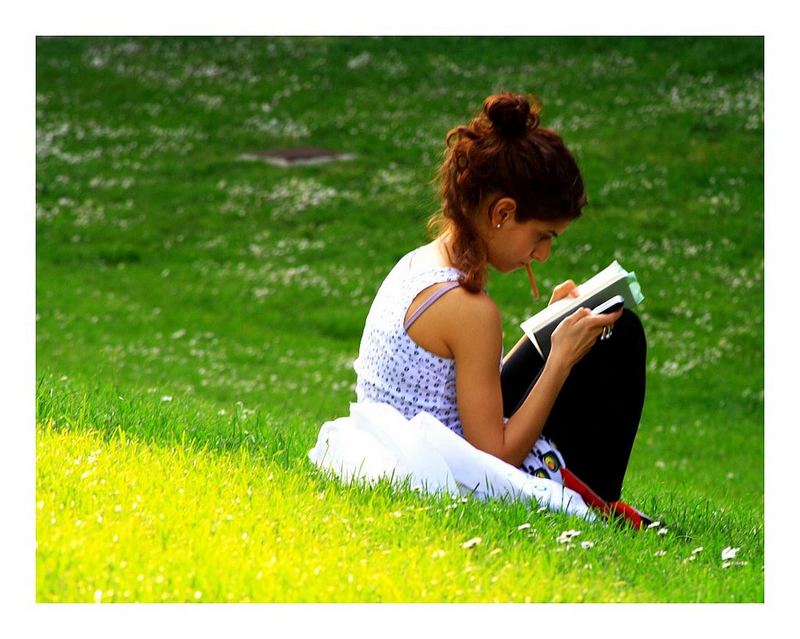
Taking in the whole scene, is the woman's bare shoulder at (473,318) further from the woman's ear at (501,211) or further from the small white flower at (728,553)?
the small white flower at (728,553)

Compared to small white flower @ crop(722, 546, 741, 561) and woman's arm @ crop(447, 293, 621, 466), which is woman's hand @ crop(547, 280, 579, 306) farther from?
small white flower @ crop(722, 546, 741, 561)

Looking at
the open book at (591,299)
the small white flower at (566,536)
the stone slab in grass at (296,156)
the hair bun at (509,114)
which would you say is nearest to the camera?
the small white flower at (566,536)

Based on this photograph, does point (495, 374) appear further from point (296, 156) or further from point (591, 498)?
point (296, 156)

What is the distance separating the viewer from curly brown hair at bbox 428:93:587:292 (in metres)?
4.77

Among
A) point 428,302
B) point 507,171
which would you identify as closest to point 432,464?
point 428,302

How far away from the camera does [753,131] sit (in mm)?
22281

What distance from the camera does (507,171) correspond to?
15.7ft

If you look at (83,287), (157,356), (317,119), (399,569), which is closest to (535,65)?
(317,119)

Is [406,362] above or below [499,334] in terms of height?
below

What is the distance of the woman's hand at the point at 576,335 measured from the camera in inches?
193

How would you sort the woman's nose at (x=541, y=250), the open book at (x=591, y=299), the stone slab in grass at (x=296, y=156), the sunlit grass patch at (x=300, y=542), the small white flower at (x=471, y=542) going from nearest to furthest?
the sunlit grass patch at (x=300, y=542)
the small white flower at (x=471, y=542)
the woman's nose at (x=541, y=250)
the open book at (x=591, y=299)
the stone slab in grass at (x=296, y=156)

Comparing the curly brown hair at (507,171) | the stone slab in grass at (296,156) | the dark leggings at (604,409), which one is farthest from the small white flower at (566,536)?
the stone slab in grass at (296,156)

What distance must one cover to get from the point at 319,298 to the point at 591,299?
12.4 meters

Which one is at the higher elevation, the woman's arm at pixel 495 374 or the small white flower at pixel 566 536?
the woman's arm at pixel 495 374
